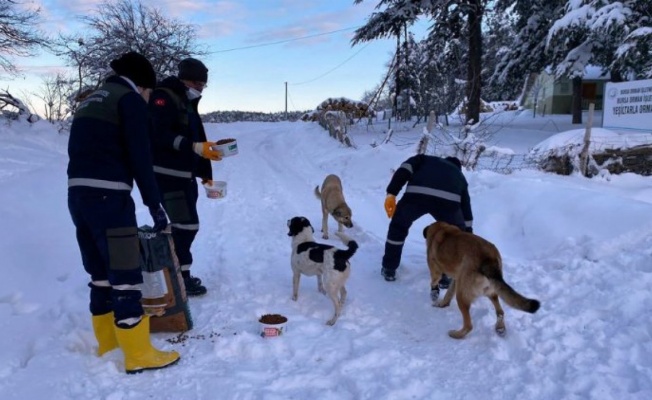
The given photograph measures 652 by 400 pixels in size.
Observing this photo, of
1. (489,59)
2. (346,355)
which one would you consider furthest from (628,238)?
(489,59)

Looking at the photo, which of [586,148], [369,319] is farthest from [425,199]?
[586,148]

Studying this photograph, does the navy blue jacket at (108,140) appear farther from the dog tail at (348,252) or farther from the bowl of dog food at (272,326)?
the dog tail at (348,252)

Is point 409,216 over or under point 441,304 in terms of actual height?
over

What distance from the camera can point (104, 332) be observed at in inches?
133

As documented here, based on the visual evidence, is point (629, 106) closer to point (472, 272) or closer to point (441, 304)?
point (441, 304)

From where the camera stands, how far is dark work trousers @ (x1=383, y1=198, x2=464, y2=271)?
495 centimetres

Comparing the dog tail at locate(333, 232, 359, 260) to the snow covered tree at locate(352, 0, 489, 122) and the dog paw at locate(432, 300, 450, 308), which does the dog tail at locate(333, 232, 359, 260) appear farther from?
the snow covered tree at locate(352, 0, 489, 122)

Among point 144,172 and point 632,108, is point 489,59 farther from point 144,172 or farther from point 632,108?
point 144,172

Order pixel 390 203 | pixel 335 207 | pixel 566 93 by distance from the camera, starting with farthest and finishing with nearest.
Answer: pixel 566 93, pixel 335 207, pixel 390 203

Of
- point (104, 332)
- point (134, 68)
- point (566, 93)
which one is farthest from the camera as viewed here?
point (566, 93)

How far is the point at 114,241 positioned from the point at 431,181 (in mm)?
3176

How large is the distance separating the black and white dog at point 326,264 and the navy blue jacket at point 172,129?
132 cm

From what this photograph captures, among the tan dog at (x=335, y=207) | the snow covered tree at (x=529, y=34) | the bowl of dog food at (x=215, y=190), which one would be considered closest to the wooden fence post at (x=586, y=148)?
the tan dog at (x=335, y=207)

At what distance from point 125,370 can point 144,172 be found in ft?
4.58
